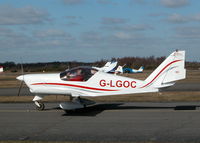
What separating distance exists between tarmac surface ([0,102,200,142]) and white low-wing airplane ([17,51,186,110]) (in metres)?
0.79

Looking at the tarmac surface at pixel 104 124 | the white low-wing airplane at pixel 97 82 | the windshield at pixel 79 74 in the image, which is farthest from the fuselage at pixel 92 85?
the tarmac surface at pixel 104 124

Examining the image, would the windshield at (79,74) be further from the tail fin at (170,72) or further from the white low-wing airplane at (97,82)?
the tail fin at (170,72)

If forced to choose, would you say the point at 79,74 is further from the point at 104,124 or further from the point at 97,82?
the point at 104,124

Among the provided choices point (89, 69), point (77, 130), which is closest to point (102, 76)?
point (89, 69)

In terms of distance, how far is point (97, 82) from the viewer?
14.2 meters

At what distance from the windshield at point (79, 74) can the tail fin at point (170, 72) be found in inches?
91.6

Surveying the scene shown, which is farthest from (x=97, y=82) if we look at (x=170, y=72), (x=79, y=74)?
(x=170, y=72)

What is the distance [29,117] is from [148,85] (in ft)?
15.4

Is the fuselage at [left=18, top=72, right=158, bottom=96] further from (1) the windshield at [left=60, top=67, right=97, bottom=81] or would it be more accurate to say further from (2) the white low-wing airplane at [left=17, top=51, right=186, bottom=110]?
(1) the windshield at [left=60, top=67, right=97, bottom=81]

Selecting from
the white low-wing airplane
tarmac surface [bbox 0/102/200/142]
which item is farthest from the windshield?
tarmac surface [bbox 0/102/200/142]

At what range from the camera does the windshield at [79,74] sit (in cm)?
1438

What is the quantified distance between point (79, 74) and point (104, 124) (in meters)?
3.70

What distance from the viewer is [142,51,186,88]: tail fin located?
1355 centimetres

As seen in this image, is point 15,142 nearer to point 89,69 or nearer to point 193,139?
point 193,139
